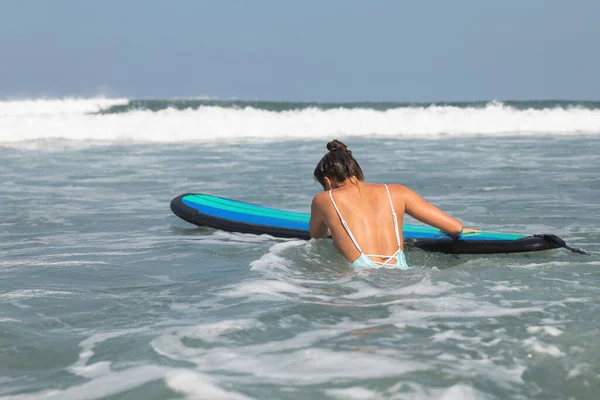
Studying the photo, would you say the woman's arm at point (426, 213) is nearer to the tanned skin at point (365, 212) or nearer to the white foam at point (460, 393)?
the tanned skin at point (365, 212)

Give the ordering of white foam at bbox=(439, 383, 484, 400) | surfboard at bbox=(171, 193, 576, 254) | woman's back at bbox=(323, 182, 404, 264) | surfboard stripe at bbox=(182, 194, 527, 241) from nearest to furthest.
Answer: white foam at bbox=(439, 383, 484, 400)
woman's back at bbox=(323, 182, 404, 264)
surfboard at bbox=(171, 193, 576, 254)
surfboard stripe at bbox=(182, 194, 527, 241)

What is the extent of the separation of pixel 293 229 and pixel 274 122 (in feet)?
67.0

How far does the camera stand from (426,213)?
509 centimetres

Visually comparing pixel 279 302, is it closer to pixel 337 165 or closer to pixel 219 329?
pixel 219 329

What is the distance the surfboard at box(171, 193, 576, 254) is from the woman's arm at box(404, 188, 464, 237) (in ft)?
1.58

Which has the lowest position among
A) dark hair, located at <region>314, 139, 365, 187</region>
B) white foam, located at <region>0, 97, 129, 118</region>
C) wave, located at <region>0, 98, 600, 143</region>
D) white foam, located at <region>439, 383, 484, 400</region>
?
white foam, located at <region>439, 383, 484, 400</region>

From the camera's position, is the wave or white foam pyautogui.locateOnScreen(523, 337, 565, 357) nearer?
white foam pyautogui.locateOnScreen(523, 337, 565, 357)

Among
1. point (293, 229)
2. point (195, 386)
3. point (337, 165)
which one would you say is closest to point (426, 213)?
point (337, 165)

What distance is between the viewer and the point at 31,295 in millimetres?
4719

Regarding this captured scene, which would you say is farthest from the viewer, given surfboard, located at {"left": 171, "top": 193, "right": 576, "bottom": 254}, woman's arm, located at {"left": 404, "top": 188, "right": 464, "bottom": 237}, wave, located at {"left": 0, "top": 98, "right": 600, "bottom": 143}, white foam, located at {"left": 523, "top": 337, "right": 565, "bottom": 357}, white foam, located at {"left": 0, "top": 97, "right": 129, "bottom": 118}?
white foam, located at {"left": 0, "top": 97, "right": 129, "bottom": 118}

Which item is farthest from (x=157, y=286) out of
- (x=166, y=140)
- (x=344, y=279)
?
(x=166, y=140)

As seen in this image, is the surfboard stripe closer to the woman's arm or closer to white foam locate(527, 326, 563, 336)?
the woman's arm

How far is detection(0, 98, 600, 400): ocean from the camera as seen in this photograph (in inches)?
123

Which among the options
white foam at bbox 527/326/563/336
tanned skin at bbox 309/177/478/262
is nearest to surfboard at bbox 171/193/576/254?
tanned skin at bbox 309/177/478/262
